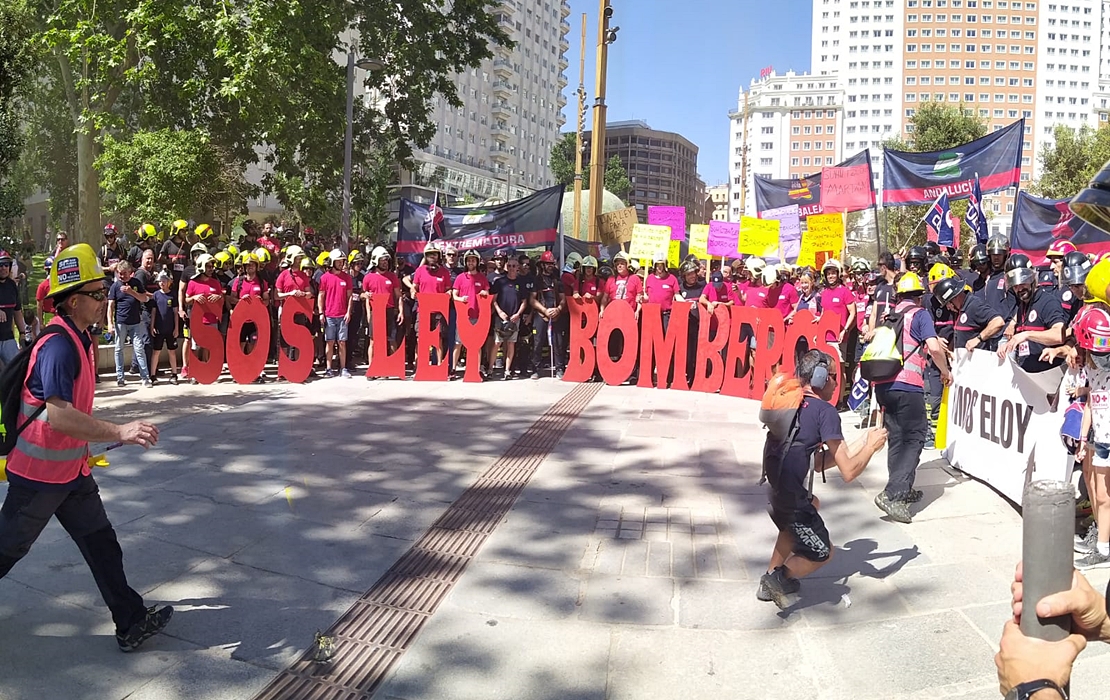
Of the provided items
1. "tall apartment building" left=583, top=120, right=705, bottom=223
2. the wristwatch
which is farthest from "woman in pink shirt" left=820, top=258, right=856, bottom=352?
"tall apartment building" left=583, top=120, right=705, bottom=223

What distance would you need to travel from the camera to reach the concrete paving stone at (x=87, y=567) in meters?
4.38

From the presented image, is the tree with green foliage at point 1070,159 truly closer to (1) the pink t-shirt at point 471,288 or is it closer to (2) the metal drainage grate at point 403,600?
(1) the pink t-shirt at point 471,288

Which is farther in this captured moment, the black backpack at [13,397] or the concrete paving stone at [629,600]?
→ the concrete paving stone at [629,600]

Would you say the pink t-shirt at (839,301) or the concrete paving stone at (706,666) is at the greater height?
the pink t-shirt at (839,301)

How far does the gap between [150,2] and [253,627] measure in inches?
649

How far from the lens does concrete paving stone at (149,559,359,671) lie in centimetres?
392

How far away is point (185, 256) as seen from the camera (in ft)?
44.5

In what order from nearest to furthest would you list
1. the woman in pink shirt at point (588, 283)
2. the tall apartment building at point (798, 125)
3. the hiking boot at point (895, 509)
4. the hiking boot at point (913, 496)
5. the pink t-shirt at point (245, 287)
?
the hiking boot at point (895, 509), the hiking boot at point (913, 496), the pink t-shirt at point (245, 287), the woman in pink shirt at point (588, 283), the tall apartment building at point (798, 125)

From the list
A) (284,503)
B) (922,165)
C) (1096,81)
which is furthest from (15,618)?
(1096,81)

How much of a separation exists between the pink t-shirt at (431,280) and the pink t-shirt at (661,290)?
2.98m

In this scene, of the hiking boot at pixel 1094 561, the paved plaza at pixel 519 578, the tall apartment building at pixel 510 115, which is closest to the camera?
the paved plaza at pixel 519 578

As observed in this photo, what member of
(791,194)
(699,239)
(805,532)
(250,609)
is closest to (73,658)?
(250,609)

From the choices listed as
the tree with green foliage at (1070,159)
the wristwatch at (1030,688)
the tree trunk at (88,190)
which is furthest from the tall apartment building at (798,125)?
the wristwatch at (1030,688)

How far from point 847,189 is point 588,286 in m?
6.18
